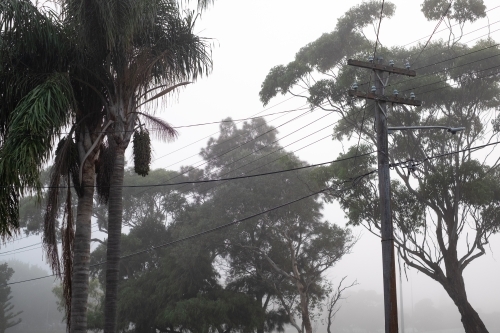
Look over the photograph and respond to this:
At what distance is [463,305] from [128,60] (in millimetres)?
17684

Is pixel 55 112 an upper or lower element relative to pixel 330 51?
lower

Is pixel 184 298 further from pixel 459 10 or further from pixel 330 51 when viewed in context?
pixel 459 10

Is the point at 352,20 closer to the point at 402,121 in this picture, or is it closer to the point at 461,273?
the point at 402,121

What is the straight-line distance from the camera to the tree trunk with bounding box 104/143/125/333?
551 inches

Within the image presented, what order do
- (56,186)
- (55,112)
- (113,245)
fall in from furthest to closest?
(56,186), (113,245), (55,112)

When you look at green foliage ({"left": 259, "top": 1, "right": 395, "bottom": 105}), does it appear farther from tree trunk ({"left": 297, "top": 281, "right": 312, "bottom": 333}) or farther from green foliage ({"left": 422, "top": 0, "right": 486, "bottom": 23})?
tree trunk ({"left": 297, "top": 281, "right": 312, "bottom": 333})

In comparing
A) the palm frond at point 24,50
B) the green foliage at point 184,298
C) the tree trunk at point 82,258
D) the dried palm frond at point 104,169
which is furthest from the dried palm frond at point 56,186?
the green foliage at point 184,298

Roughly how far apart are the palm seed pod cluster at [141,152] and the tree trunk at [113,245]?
0.38 meters

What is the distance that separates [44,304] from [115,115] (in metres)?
104

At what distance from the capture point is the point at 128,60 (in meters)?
15.5

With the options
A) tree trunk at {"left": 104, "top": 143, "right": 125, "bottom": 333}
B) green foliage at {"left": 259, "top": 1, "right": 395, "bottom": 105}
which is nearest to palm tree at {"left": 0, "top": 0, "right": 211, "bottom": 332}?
tree trunk at {"left": 104, "top": 143, "right": 125, "bottom": 333}

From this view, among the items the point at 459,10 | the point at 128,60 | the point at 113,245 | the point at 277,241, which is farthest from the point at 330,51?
the point at 113,245

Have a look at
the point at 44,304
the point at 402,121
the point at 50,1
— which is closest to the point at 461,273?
the point at 402,121

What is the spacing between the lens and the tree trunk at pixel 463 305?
975 inches
